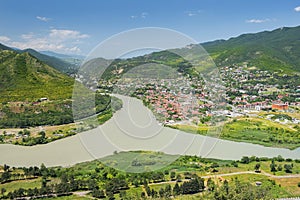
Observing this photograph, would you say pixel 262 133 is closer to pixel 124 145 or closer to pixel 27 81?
pixel 124 145

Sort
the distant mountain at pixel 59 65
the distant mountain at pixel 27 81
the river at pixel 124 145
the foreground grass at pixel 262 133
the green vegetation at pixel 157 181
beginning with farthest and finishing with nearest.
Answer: the distant mountain at pixel 59 65, the distant mountain at pixel 27 81, the foreground grass at pixel 262 133, the green vegetation at pixel 157 181, the river at pixel 124 145

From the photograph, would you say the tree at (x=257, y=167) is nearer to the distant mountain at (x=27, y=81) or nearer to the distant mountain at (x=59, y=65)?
the distant mountain at (x=27, y=81)

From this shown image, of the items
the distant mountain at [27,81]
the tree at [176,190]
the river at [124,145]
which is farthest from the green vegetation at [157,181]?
the distant mountain at [27,81]

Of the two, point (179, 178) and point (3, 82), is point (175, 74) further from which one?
point (3, 82)

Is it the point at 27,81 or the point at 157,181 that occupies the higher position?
the point at 27,81

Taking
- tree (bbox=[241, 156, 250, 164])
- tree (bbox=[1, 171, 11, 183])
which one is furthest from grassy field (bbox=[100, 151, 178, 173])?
tree (bbox=[241, 156, 250, 164])

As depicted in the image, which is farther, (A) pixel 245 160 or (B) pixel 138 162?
(A) pixel 245 160

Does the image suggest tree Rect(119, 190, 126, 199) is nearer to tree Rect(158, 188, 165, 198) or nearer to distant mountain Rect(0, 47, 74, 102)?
tree Rect(158, 188, 165, 198)

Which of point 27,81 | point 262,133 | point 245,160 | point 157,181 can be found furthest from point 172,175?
point 27,81
